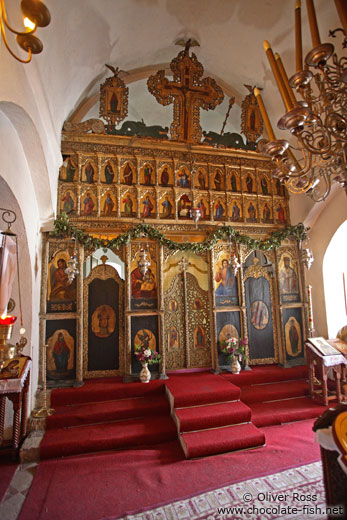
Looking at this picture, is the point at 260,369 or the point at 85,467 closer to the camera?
the point at 85,467

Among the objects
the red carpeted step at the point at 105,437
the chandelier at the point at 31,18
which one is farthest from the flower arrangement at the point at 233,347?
the chandelier at the point at 31,18

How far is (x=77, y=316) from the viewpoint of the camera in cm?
650

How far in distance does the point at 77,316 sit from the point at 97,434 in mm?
2526

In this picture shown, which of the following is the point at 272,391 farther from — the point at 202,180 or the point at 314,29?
the point at 314,29

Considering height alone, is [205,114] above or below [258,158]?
above

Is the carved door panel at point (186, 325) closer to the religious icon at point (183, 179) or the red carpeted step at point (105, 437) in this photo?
the red carpeted step at point (105, 437)

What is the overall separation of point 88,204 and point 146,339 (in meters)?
3.59

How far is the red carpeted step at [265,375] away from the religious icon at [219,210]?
4.05 m

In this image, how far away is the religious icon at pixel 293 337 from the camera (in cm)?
766

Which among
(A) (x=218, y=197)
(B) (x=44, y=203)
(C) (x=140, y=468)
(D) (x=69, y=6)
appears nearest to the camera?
(C) (x=140, y=468)

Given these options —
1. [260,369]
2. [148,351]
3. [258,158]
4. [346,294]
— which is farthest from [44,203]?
[346,294]

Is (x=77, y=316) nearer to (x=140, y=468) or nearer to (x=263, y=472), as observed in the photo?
(x=140, y=468)

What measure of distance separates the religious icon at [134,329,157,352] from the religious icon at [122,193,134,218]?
2.91m

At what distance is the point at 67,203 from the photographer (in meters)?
6.89
